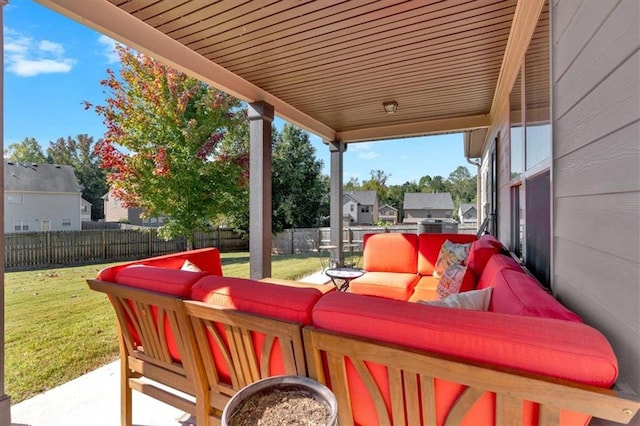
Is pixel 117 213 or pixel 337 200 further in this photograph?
pixel 117 213

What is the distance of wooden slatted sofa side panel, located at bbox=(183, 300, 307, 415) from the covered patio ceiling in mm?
2191

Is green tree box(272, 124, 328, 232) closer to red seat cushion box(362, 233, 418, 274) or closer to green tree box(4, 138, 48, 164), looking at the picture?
green tree box(4, 138, 48, 164)

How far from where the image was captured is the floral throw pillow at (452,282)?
2.53 metres

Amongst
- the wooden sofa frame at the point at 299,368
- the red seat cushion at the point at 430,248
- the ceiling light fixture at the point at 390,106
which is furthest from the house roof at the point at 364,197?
the wooden sofa frame at the point at 299,368

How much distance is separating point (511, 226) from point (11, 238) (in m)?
8.79

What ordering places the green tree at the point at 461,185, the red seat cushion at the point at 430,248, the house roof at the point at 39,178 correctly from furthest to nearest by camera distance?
1. the green tree at the point at 461,185
2. the house roof at the point at 39,178
3. the red seat cushion at the point at 430,248

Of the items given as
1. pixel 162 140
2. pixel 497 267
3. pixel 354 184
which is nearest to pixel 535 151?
pixel 497 267

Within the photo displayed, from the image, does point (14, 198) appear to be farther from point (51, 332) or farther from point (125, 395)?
point (125, 395)

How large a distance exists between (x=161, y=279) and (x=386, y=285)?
2.64 m

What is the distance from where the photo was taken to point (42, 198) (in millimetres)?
7074

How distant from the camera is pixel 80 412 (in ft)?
6.87

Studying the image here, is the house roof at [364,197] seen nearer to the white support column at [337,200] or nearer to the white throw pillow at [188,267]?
the white support column at [337,200]

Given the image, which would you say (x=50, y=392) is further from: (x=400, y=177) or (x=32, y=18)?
(x=400, y=177)

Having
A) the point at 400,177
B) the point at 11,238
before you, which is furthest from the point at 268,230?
the point at 400,177
